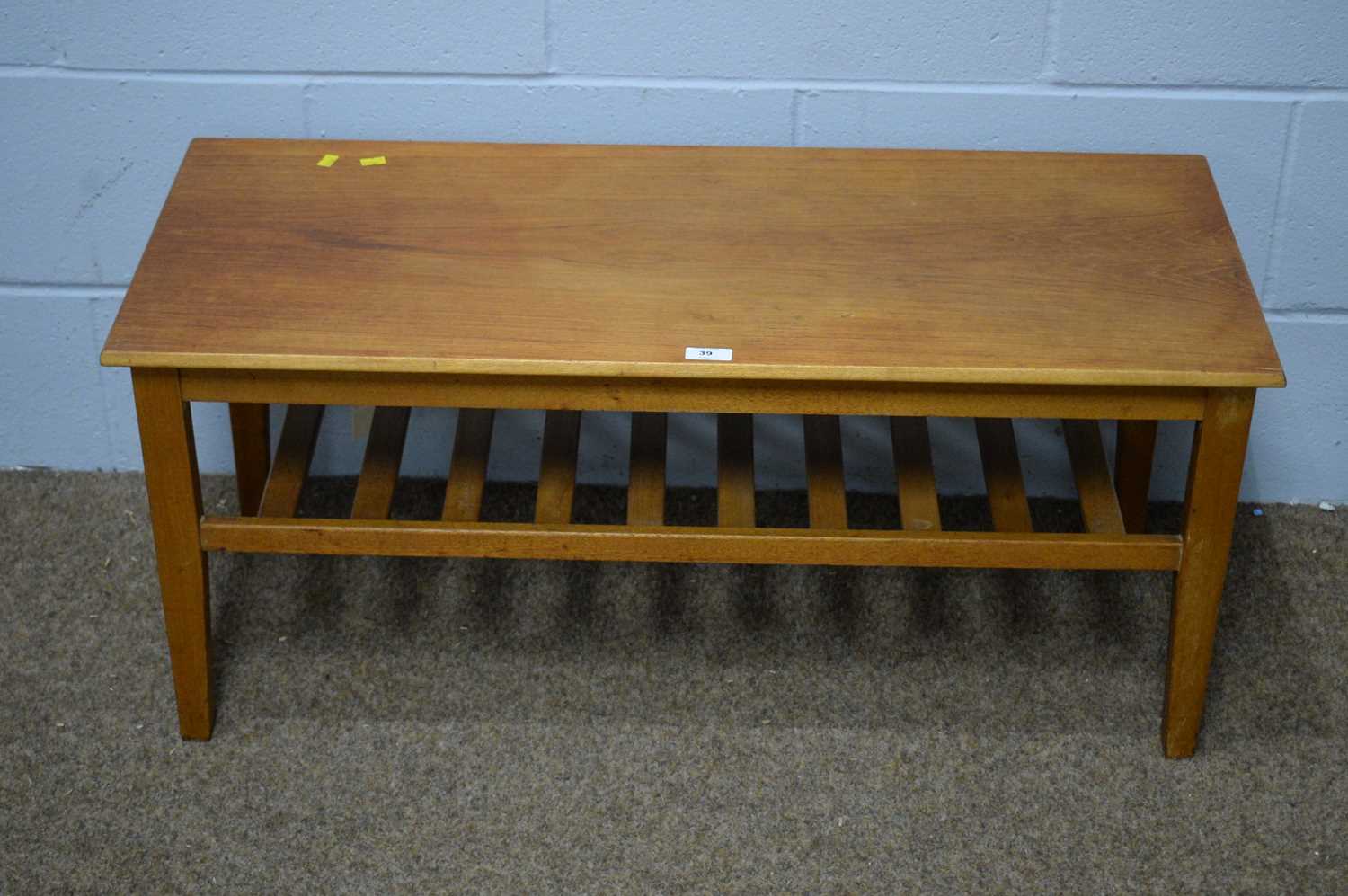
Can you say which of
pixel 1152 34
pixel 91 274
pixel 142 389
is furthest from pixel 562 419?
pixel 1152 34

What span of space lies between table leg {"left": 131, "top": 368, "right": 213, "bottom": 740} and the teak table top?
8 centimetres

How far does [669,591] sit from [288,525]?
64cm

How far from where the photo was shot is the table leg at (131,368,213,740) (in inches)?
70.1

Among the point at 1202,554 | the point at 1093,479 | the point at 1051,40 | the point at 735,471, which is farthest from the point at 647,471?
the point at 1051,40

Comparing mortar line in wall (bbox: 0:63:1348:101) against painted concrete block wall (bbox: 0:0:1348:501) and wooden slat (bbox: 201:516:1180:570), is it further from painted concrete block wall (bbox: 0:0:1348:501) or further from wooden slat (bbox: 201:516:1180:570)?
wooden slat (bbox: 201:516:1180:570)

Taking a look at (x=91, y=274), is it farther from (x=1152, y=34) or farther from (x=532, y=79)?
(x=1152, y=34)

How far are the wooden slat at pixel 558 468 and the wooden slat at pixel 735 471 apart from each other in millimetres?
205

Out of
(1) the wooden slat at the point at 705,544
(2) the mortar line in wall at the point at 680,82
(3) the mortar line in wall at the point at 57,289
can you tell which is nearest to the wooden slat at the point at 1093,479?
(1) the wooden slat at the point at 705,544

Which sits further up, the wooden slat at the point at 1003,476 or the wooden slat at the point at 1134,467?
the wooden slat at the point at 1003,476

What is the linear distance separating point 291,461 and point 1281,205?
1.50 metres

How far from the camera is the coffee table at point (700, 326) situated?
1730mm

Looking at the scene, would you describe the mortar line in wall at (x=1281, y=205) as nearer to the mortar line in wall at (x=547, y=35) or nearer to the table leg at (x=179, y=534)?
the mortar line in wall at (x=547, y=35)

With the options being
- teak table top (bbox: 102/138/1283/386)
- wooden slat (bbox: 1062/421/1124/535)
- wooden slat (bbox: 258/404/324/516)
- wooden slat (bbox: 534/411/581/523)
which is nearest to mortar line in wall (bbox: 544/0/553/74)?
teak table top (bbox: 102/138/1283/386)

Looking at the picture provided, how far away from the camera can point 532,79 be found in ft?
7.22
